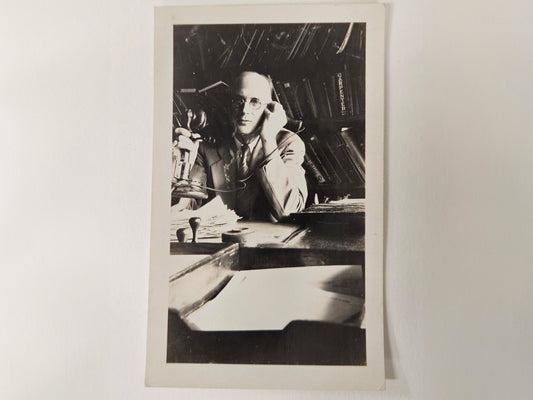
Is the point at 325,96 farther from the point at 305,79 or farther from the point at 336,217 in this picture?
the point at 336,217

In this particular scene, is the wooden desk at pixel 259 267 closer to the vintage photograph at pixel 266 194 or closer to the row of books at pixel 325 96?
the vintage photograph at pixel 266 194

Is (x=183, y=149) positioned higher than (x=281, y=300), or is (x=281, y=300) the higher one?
(x=183, y=149)

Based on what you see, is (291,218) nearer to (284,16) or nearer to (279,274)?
(279,274)

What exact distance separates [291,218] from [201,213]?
0.36 feet

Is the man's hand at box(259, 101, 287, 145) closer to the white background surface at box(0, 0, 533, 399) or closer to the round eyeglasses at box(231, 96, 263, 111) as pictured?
the round eyeglasses at box(231, 96, 263, 111)

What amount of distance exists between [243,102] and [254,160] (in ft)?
0.24

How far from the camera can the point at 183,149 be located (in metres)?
0.61

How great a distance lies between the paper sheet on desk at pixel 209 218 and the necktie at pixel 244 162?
0.14ft
